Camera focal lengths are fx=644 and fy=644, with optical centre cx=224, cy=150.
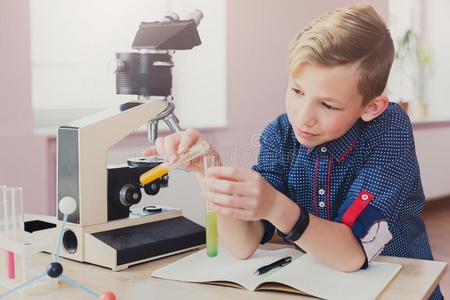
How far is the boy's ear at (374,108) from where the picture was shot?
1.22 meters

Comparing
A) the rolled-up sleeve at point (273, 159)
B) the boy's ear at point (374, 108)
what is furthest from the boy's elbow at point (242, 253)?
the boy's ear at point (374, 108)

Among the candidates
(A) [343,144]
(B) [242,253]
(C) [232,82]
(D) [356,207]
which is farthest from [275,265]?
(C) [232,82]

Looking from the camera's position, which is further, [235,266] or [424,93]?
[424,93]

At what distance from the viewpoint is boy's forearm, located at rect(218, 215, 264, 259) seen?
48.4 inches

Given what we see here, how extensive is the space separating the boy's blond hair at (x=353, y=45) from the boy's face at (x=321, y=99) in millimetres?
15

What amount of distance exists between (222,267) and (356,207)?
0.90ft

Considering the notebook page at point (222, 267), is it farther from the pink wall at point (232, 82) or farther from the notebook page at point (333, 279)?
the pink wall at point (232, 82)

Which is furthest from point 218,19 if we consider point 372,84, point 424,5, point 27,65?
point 424,5

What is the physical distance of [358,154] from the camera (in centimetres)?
133

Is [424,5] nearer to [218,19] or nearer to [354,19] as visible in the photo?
[218,19]

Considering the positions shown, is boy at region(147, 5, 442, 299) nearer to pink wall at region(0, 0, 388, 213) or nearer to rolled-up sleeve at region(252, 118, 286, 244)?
rolled-up sleeve at region(252, 118, 286, 244)

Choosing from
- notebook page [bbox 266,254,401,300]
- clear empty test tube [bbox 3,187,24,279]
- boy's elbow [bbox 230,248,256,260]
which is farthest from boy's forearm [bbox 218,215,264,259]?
clear empty test tube [bbox 3,187,24,279]

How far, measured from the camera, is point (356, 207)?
1211 mm

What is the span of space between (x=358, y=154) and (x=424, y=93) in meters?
4.53
